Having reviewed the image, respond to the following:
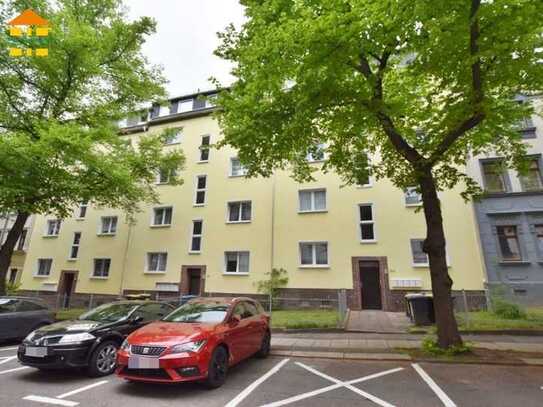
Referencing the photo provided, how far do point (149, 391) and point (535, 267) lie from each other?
17077 millimetres

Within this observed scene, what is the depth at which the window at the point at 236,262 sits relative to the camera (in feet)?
58.2

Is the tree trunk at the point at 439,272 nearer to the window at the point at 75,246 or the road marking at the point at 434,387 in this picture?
the road marking at the point at 434,387

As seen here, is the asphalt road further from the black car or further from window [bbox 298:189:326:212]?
window [bbox 298:189:326:212]

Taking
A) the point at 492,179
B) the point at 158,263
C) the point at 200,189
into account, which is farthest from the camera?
the point at 200,189

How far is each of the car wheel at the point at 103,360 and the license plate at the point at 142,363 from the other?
1474 mm

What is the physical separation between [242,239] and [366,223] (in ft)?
24.4

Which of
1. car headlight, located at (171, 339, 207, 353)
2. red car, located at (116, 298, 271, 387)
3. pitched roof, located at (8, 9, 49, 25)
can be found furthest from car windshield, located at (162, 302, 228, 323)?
pitched roof, located at (8, 9, 49, 25)

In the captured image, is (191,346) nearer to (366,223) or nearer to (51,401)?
(51,401)

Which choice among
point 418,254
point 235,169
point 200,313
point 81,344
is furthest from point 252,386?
point 235,169

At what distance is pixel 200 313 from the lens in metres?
6.24

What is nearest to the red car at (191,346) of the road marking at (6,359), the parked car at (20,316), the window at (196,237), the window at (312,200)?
the road marking at (6,359)

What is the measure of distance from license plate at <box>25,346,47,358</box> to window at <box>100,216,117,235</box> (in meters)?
17.3

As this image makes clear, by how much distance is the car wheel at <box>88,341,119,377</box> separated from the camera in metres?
5.74

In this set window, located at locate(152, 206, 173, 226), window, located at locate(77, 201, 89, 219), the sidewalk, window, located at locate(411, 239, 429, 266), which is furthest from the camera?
window, located at locate(77, 201, 89, 219)
